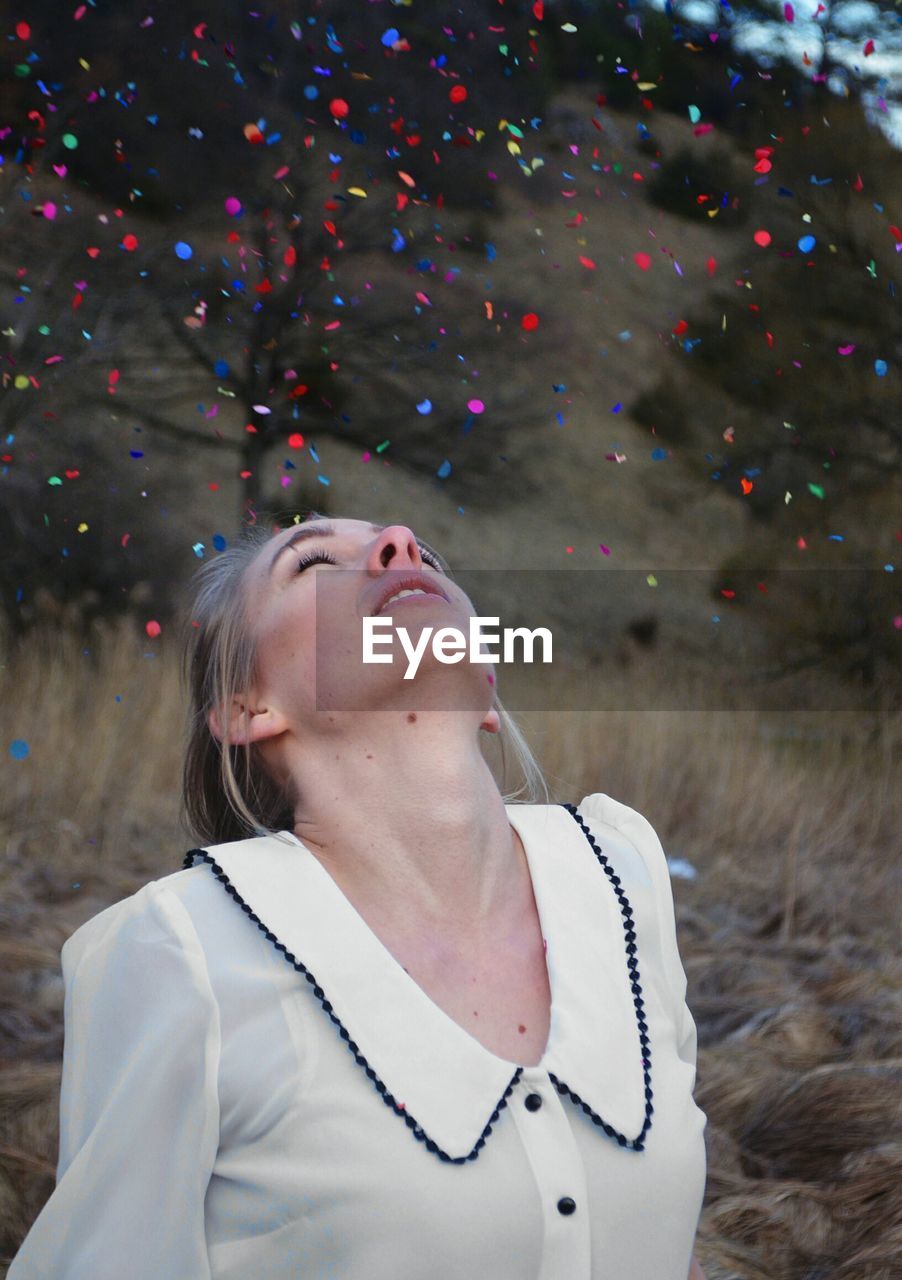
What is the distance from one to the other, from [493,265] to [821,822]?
3436mm

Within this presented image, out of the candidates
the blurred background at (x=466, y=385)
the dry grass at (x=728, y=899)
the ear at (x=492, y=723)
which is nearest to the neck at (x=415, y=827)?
the ear at (x=492, y=723)

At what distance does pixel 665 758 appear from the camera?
414 centimetres

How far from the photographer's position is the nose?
3.92ft

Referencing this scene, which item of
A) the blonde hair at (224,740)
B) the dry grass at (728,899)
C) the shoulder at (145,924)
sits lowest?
the dry grass at (728,899)

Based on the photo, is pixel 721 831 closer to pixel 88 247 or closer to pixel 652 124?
pixel 88 247

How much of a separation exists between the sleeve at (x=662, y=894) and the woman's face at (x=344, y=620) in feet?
0.62

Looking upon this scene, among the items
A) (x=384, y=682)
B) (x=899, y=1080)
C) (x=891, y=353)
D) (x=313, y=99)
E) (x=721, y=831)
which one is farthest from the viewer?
(x=313, y=99)

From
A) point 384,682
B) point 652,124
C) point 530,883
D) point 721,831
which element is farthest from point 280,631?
point 652,124

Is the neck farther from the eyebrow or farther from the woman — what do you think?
the eyebrow

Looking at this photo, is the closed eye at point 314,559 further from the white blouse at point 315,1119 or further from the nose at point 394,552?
the white blouse at point 315,1119

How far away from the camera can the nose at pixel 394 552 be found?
120cm

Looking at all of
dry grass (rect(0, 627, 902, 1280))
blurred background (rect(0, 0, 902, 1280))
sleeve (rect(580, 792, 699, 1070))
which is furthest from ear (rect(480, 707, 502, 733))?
blurred background (rect(0, 0, 902, 1280))

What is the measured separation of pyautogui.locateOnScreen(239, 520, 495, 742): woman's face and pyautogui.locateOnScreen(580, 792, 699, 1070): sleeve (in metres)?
0.19

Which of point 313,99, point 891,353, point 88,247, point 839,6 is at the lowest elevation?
point 891,353
